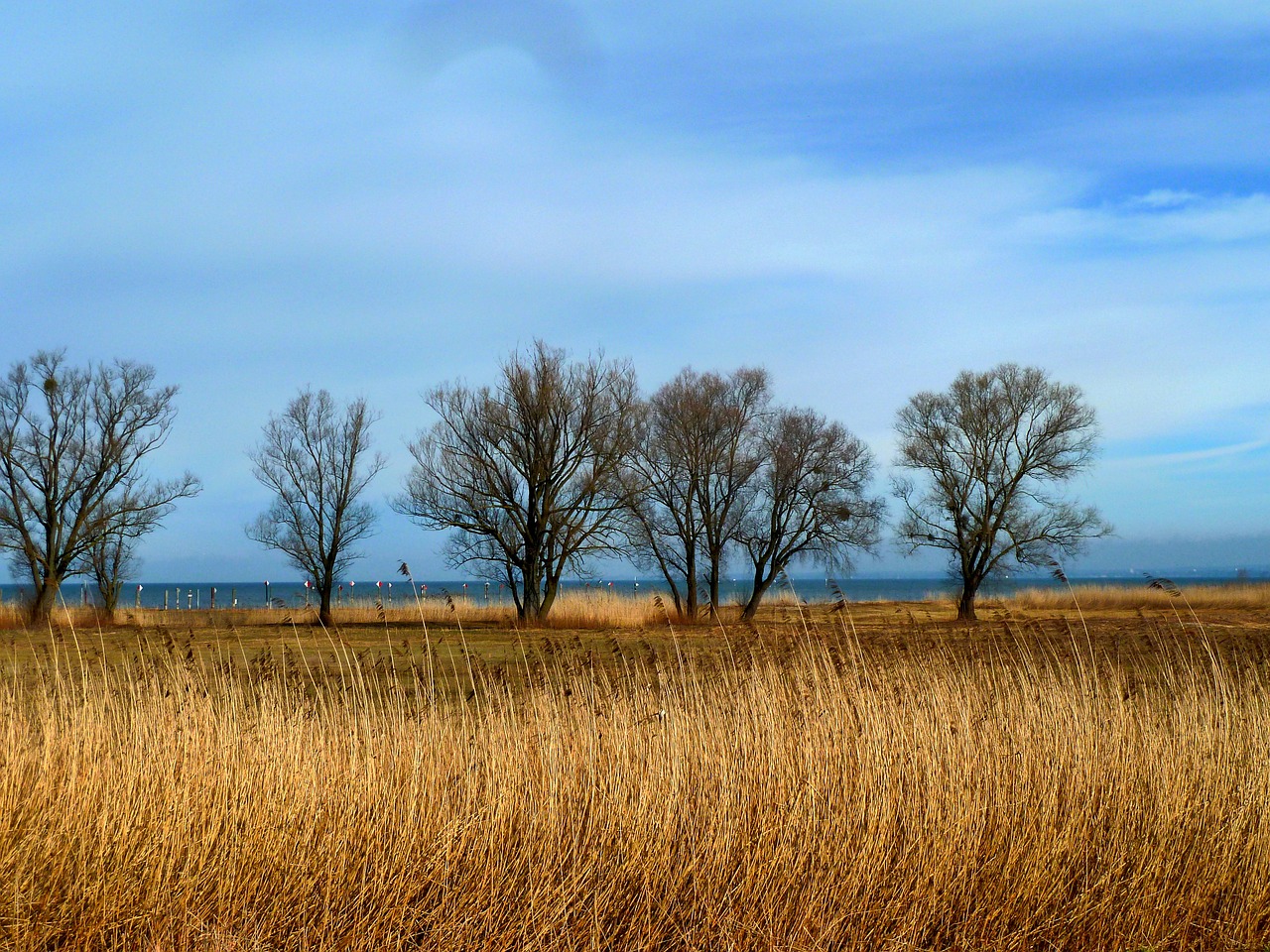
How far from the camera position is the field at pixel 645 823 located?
6.38 meters

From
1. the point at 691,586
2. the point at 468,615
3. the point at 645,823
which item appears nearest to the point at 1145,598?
the point at 691,586

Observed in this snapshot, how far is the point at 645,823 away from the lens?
7094mm

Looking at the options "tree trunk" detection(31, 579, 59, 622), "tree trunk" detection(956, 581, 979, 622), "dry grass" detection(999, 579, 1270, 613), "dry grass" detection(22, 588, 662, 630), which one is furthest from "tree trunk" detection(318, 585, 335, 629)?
"dry grass" detection(999, 579, 1270, 613)

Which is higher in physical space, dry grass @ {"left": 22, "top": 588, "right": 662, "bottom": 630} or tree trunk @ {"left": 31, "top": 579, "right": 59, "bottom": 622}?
tree trunk @ {"left": 31, "top": 579, "right": 59, "bottom": 622}

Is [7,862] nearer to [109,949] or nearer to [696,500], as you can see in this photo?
[109,949]

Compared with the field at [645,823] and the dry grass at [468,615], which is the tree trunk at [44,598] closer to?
the dry grass at [468,615]

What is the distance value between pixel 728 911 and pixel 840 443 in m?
30.2

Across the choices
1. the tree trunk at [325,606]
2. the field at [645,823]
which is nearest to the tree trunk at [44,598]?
the tree trunk at [325,606]

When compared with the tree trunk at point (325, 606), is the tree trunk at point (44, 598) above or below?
above

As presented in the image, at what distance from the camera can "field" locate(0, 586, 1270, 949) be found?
6.38 m

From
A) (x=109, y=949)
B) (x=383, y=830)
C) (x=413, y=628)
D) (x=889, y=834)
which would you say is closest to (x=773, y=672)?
(x=889, y=834)

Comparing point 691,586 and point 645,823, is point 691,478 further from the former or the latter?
point 645,823

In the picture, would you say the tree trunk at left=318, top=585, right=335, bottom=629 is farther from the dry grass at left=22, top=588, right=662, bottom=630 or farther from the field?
the field

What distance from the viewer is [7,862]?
6.43 metres
